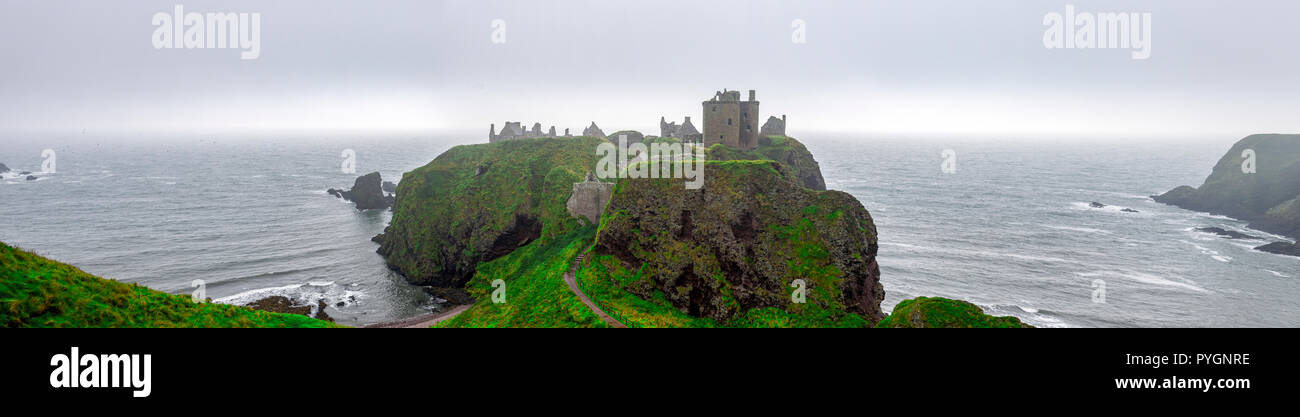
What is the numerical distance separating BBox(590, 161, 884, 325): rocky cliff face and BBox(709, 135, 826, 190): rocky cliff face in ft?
67.8

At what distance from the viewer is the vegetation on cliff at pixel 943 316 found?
21906mm

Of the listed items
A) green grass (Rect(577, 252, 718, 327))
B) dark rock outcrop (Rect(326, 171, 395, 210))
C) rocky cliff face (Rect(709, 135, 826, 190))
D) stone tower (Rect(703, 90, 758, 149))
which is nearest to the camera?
green grass (Rect(577, 252, 718, 327))

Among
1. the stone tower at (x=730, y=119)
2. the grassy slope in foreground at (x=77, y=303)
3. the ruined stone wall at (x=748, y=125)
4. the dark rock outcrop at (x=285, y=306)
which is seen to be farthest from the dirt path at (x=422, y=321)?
the ruined stone wall at (x=748, y=125)

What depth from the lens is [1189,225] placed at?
3583 inches

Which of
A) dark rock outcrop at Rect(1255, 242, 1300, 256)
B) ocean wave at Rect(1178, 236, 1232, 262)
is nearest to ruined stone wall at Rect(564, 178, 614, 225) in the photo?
ocean wave at Rect(1178, 236, 1232, 262)

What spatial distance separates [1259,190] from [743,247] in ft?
385

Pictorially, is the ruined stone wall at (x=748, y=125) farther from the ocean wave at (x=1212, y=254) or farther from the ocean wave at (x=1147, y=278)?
the ocean wave at (x=1212, y=254)

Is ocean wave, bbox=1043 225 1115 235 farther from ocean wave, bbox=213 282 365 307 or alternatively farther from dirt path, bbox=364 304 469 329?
ocean wave, bbox=213 282 365 307

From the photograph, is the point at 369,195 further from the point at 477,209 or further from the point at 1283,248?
the point at 1283,248

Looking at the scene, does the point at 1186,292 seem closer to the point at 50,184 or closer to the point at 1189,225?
the point at 1189,225

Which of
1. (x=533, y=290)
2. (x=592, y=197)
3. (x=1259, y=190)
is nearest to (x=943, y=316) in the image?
(x=533, y=290)

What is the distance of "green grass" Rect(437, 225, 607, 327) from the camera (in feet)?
116
